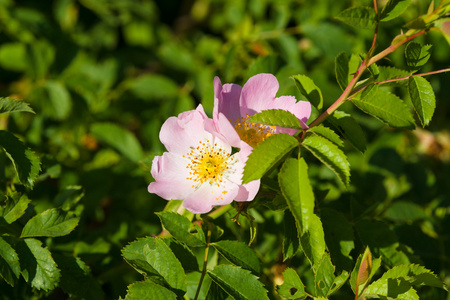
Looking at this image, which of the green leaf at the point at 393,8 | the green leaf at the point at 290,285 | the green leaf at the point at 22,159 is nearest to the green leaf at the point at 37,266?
the green leaf at the point at 22,159

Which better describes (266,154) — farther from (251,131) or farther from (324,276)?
(324,276)

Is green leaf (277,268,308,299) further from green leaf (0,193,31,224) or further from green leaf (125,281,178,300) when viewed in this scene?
green leaf (0,193,31,224)

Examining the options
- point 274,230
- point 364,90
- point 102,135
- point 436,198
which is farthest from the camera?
point 102,135

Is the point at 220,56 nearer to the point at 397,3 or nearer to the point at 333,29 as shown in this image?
the point at 333,29

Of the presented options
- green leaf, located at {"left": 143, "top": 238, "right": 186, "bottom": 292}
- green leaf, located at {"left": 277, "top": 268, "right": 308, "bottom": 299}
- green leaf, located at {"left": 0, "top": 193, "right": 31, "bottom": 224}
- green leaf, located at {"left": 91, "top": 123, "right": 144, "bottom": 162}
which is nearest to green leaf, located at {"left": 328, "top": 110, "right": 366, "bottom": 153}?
green leaf, located at {"left": 277, "top": 268, "right": 308, "bottom": 299}

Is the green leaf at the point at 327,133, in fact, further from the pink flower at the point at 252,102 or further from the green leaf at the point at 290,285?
the green leaf at the point at 290,285

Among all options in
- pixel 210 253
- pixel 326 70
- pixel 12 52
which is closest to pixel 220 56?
pixel 326 70
